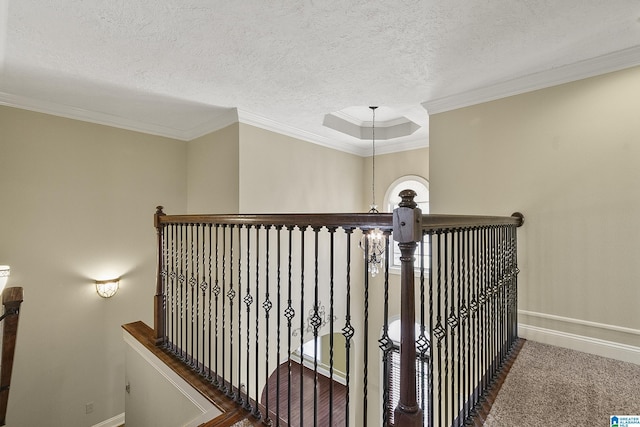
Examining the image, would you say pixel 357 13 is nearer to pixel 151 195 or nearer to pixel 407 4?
pixel 407 4

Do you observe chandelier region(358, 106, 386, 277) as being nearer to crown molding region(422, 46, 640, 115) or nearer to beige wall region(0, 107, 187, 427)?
crown molding region(422, 46, 640, 115)

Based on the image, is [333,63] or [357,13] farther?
[333,63]

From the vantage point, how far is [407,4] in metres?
1.75

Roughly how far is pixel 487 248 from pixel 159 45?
2721 millimetres

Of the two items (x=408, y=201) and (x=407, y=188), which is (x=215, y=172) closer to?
(x=407, y=188)

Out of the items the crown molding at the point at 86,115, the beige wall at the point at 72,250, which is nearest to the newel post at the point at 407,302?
the beige wall at the point at 72,250

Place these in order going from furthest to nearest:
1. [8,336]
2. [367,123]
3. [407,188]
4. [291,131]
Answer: [407,188]
[367,123]
[291,131]
[8,336]

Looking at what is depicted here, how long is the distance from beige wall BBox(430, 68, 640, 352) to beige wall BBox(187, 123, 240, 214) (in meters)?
2.57

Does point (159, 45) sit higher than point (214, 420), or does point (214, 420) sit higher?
point (159, 45)

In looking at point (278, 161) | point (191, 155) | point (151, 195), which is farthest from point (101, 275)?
point (278, 161)

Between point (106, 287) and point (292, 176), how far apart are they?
2627 millimetres

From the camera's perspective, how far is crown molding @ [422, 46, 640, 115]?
218cm

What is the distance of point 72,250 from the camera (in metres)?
3.31
